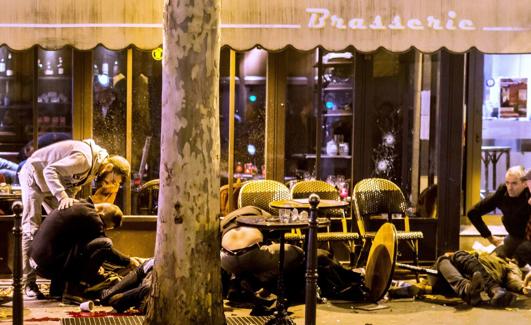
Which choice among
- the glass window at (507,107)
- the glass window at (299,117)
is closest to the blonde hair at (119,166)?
the glass window at (299,117)

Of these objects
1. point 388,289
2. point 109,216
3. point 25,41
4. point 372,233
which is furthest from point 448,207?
point 25,41

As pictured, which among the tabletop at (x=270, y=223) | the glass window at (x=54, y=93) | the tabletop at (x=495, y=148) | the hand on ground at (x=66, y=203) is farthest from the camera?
the tabletop at (x=495, y=148)

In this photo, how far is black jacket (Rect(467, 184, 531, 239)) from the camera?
8.88 metres

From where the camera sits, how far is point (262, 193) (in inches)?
368

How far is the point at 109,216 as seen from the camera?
8.18 m

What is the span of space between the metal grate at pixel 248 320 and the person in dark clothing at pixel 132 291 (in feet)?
2.56

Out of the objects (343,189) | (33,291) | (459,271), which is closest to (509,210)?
(459,271)

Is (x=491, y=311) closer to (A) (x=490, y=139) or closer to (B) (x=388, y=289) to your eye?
(B) (x=388, y=289)

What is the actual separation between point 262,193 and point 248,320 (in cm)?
215

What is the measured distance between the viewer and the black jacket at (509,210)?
888 cm

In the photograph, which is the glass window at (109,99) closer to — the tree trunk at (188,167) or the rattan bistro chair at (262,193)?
the rattan bistro chair at (262,193)

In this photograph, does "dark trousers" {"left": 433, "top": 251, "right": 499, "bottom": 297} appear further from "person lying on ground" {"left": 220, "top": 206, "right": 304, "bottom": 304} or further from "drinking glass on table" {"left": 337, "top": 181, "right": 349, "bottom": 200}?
"drinking glass on table" {"left": 337, "top": 181, "right": 349, "bottom": 200}

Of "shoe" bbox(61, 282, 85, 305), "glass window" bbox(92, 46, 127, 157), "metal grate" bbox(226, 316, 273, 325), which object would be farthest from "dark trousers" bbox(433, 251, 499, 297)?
"glass window" bbox(92, 46, 127, 157)

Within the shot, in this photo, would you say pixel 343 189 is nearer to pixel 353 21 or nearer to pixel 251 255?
pixel 353 21
